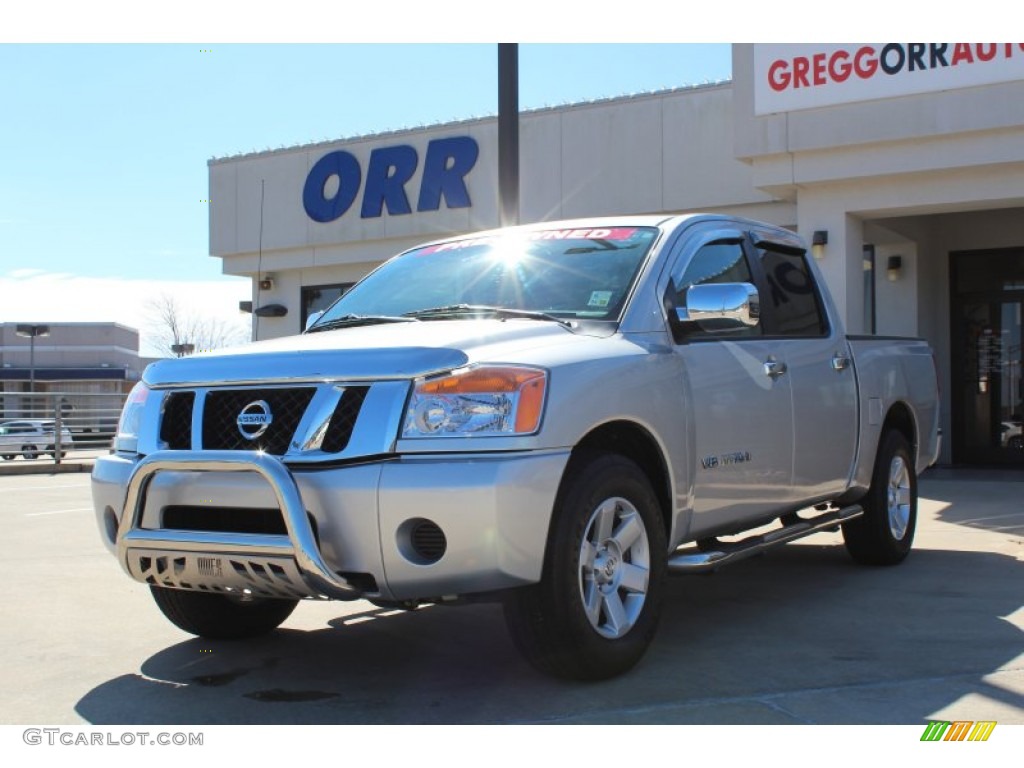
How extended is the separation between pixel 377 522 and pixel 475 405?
51 centimetres

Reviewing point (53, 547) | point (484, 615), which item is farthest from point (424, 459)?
point (53, 547)

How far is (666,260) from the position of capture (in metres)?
4.99

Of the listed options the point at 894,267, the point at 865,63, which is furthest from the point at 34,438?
the point at 865,63

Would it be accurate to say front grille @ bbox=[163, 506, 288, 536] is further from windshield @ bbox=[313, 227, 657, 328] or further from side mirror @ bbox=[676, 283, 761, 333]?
side mirror @ bbox=[676, 283, 761, 333]

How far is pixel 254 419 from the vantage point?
3.97 meters

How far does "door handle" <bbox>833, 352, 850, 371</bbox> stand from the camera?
6.19m

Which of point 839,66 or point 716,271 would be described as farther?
point 839,66

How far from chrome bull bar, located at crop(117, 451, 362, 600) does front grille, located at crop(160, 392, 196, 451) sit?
181mm

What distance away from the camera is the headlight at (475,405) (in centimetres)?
377

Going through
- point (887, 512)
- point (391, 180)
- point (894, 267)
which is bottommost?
point (887, 512)

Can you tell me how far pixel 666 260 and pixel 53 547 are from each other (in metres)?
5.58

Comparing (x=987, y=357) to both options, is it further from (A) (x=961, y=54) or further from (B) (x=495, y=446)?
(B) (x=495, y=446)
